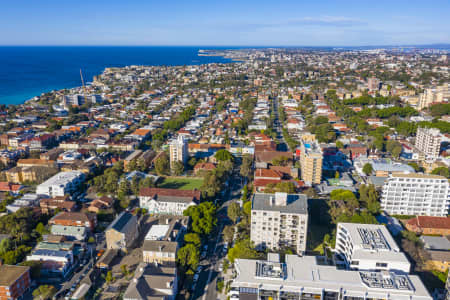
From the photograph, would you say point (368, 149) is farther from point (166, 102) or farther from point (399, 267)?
point (166, 102)

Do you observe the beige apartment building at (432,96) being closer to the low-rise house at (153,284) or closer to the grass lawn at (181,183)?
the grass lawn at (181,183)

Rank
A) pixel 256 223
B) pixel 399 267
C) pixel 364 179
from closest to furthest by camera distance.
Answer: pixel 399 267
pixel 256 223
pixel 364 179

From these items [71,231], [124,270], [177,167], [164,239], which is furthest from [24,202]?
[177,167]

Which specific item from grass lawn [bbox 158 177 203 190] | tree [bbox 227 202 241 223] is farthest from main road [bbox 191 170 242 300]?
grass lawn [bbox 158 177 203 190]

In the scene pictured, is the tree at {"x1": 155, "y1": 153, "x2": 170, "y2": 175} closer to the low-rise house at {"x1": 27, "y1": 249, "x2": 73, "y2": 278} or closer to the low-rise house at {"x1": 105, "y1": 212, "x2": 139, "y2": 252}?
the low-rise house at {"x1": 105, "y1": 212, "x2": 139, "y2": 252}

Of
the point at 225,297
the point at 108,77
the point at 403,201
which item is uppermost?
the point at 108,77

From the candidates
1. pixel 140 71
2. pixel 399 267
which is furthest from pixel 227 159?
pixel 140 71

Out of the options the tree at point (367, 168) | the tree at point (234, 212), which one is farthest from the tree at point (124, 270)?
the tree at point (367, 168)
